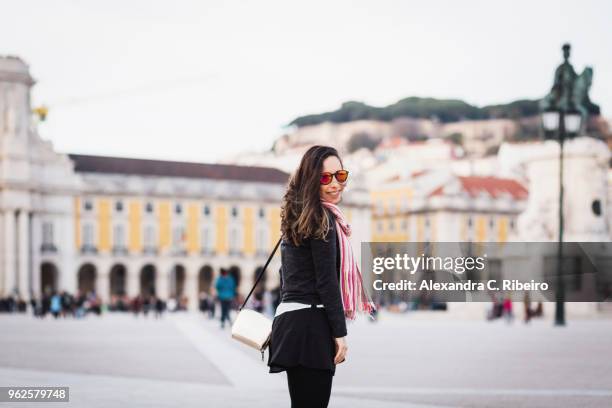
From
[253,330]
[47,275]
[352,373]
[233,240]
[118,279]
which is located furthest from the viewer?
[233,240]

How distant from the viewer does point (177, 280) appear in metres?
75.6

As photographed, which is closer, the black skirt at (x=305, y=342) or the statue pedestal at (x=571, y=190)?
the black skirt at (x=305, y=342)

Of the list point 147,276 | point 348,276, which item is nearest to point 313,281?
point 348,276

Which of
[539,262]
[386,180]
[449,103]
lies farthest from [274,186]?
[449,103]

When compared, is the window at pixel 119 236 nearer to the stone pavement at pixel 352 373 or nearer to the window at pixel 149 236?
the window at pixel 149 236

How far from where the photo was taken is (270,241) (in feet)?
262

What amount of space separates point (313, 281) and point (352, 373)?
638 centimetres

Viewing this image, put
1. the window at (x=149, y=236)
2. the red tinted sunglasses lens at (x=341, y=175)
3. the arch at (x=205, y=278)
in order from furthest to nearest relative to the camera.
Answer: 1. the arch at (x=205, y=278)
2. the window at (x=149, y=236)
3. the red tinted sunglasses lens at (x=341, y=175)

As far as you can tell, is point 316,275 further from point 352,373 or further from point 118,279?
point 118,279

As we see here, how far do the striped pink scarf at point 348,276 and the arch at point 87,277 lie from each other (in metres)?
68.9

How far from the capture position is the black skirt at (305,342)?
4234mm

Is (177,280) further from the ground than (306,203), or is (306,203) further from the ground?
(306,203)

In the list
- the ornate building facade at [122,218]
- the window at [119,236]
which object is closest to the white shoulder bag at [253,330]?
the ornate building facade at [122,218]

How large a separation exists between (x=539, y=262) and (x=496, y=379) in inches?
731
